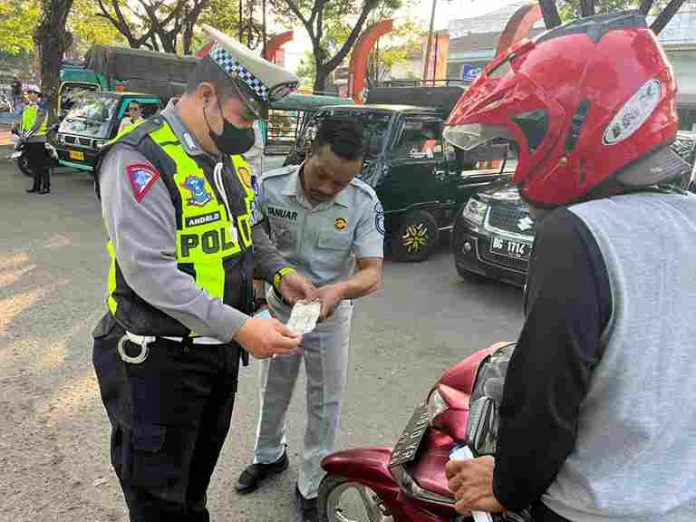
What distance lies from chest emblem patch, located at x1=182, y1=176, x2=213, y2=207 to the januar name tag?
0.45 m

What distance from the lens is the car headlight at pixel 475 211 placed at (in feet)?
17.9

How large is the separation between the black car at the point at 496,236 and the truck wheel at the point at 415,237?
84 centimetres

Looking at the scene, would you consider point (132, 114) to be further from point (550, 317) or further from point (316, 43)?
point (550, 317)

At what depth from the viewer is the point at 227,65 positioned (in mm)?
1559

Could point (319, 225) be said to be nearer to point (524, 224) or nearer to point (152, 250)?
point (152, 250)

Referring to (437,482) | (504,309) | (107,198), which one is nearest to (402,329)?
(504,309)

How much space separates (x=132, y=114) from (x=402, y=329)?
295 inches

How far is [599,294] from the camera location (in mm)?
849

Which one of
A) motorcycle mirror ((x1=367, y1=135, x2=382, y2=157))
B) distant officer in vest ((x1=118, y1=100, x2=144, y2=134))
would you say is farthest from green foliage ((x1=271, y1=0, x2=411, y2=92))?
motorcycle mirror ((x1=367, y1=135, x2=382, y2=157))

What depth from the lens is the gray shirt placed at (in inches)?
55.8

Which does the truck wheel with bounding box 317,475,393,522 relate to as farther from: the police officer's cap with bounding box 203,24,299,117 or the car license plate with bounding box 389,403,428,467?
the police officer's cap with bounding box 203,24,299,117

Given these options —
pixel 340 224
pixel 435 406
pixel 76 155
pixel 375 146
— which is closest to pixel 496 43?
pixel 76 155

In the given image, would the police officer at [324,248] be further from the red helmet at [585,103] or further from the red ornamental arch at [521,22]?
the red ornamental arch at [521,22]

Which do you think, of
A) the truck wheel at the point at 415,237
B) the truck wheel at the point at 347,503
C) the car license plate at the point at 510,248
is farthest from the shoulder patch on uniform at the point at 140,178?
the truck wheel at the point at 415,237
